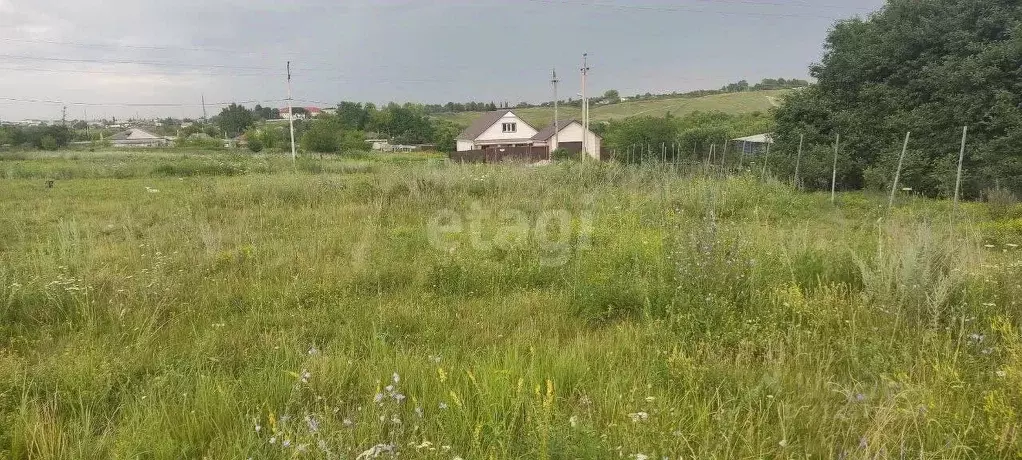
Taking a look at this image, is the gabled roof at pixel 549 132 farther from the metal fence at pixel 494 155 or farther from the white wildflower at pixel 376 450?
the white wildflower at pixel 376 450

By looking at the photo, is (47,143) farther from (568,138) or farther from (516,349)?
(516,349)

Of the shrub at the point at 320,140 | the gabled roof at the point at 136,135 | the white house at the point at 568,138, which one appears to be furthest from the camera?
the gabled roof at the point at 136,135

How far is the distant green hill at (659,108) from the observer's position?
204 feet

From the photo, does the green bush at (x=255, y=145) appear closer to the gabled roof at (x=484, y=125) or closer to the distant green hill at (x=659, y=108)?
the gabled roof at (x=484, y=125)

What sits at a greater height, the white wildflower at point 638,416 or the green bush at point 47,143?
the green bush at point 47,143

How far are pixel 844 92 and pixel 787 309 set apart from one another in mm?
17686

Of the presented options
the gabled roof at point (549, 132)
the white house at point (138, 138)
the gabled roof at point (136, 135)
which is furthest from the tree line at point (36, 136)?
the gabled roof at point (549, 132)

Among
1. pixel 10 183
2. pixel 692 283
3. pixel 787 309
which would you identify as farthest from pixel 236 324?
pixel 10 183

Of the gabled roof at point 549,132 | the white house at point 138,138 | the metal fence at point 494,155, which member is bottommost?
the metal fence at point 494,155

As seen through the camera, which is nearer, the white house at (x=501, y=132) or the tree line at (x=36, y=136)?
the tree line at (x=36, y=136)

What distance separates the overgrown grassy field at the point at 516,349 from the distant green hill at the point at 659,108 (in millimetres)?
56009

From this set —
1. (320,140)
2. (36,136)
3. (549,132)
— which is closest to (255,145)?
(320,140)

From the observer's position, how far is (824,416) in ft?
6.14

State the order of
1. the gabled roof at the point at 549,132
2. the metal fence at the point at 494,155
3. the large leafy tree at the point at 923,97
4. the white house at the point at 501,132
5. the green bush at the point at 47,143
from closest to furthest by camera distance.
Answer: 1. the large leafy tree at the point at 923,97
2. the metal fence at the point at 494,155
3. the green bush at the point at 47,143
4. the gabled roof at the point at 549,132
5. the white house at the point at 501,132
